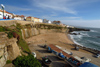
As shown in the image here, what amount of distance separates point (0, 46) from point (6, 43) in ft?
3.01

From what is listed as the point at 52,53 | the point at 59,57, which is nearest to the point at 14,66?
the point at 59,57

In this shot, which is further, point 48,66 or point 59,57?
point 59,57

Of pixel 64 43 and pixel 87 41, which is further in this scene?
pixel 87 41

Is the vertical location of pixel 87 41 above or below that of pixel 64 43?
below

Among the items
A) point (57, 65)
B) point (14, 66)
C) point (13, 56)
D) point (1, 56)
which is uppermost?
point (1, 56)

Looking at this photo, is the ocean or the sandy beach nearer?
the sandy beach

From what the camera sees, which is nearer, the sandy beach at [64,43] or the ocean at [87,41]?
the sandy beach at [64,43]

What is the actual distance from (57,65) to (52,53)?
4.98 metres

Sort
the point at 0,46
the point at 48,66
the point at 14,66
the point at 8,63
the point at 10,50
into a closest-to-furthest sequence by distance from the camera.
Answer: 1. the point at 0,46
2. the point at 14,66
3. the point at 8,63
4. the point at 10,50
5. the point at 48,66

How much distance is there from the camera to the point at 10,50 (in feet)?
27.3

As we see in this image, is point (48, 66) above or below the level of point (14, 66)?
below

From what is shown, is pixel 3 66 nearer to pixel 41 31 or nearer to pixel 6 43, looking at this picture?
pixel 6 43

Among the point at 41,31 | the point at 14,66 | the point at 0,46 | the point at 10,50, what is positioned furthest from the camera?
the point at 41,31

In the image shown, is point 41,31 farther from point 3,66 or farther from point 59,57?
point 3,66
